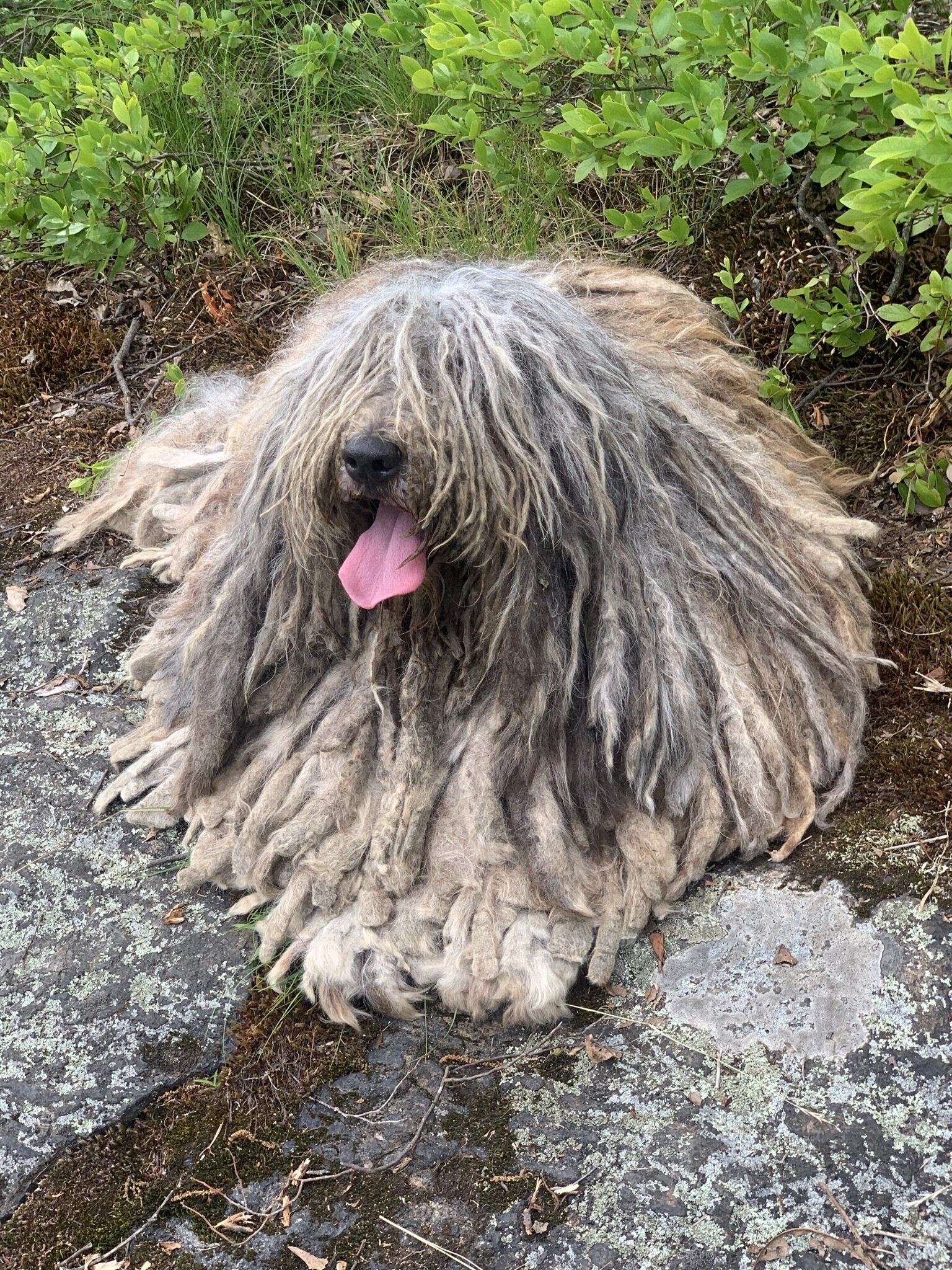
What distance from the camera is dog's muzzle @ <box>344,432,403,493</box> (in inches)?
103

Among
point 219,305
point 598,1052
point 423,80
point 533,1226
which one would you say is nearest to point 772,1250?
point 533,1226

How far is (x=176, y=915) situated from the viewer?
3.19 m

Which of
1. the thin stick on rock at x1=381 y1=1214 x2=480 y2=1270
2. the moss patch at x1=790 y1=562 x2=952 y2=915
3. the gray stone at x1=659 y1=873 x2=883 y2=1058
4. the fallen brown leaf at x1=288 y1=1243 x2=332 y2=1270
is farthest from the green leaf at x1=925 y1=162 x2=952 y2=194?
the fallen brown leaf at x1=288 y1=1243 x2=332 y2=1270

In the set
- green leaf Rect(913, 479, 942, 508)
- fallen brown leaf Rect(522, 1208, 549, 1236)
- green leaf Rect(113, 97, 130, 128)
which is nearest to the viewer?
fallen brown leaf Rect(522, 1208, 549, 1236)

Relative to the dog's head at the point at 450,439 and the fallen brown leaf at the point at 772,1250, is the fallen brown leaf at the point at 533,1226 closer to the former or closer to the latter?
the fallen brown leaf at the point at 772,1250

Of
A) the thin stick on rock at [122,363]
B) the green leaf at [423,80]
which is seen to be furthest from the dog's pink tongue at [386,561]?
the thin stick on rock at [122,363]

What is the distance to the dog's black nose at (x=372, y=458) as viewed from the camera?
2.60 m

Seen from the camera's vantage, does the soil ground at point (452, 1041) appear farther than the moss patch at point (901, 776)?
No

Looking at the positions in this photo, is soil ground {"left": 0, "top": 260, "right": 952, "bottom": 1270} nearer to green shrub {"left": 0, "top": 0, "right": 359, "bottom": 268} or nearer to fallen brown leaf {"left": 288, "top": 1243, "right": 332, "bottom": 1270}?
fallen brown leaf {"left": 288, "top": 1243, "right": 332, "bottom": 1270}

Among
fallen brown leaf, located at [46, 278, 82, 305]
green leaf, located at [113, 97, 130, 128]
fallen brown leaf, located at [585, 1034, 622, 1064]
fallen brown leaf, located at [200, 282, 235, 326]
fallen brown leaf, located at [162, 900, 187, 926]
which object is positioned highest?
green leaf, located at [113, 97, 130, 128]

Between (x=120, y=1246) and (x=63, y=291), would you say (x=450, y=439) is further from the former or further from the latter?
(x=63, y=291)

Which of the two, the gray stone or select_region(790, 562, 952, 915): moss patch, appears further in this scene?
select_region(790, 562, 952, 915): moss patch

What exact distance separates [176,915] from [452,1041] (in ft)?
2.43

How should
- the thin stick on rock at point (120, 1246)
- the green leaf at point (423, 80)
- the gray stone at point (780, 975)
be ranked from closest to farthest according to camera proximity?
1. the thin stick on rock at point (120, 1246)
2. the gray stone at point (780, 975)
3. the green leaf at point (423, 80)
